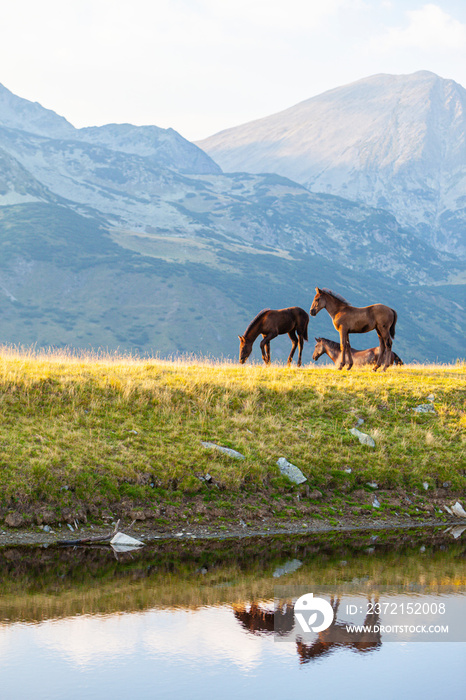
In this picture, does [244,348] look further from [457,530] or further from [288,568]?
[288,568]

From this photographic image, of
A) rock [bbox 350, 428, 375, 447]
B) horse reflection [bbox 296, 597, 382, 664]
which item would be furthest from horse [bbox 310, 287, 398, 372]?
horse reflection [bbox 296, 597, 382, 664]

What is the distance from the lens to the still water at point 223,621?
9766 millimetres

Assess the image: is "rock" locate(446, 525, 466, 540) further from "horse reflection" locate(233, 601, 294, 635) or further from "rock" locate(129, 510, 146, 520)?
"rock" locate(129, 510, 146, 520)

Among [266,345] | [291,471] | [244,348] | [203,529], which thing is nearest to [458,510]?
[291,471]

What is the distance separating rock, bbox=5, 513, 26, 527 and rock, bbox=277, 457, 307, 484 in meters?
7.45

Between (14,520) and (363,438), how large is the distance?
437 inches

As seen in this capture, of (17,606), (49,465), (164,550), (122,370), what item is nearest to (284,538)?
(164,550)

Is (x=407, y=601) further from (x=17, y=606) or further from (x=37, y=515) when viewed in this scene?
(x=37, y=515)

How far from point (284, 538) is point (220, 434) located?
497cm

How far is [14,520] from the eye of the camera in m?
17.4

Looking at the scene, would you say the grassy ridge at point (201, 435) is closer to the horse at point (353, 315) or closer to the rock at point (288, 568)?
the horse at point (353, 315)

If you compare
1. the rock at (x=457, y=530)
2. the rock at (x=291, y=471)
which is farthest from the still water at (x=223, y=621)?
the rock at (x=291, y=471)

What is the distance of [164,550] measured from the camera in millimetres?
16578

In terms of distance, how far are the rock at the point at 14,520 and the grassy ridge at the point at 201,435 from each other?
28 centimetres
